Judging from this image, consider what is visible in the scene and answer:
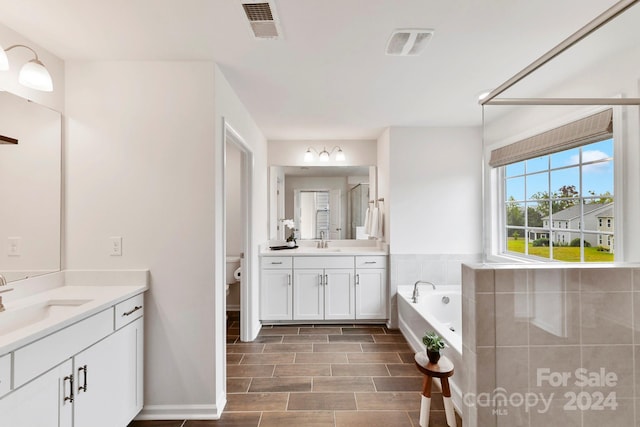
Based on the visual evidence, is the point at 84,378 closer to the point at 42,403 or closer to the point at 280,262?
the point at 42,403

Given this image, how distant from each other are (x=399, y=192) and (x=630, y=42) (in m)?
2.34

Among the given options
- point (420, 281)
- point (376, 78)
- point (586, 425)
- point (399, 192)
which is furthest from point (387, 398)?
point (376, 78)

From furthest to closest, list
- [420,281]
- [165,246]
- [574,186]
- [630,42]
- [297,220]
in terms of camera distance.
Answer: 1. [297,220]
2. [420,281]
3. [165,246]
4. [574,186]
5. [630,42]

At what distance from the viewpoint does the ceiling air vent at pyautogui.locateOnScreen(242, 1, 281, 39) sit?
154 cm

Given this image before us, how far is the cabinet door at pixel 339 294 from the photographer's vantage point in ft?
12.4

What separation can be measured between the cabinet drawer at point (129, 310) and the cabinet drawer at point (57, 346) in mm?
60

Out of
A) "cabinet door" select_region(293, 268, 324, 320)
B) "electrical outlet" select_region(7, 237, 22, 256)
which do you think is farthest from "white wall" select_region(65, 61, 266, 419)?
"cabinet door" select_region(293, 268, 324, 320)

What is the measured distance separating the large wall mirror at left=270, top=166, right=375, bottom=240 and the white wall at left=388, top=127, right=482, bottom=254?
70 cm

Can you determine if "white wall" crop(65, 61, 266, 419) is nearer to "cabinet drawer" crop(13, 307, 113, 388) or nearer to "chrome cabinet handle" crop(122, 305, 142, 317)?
"chrome cabinet handle" crop(122, 305, 142, 317)

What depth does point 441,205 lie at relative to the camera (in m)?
3.71

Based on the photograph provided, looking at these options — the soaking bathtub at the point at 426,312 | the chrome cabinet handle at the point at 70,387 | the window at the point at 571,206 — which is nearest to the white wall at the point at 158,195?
the chrome cabinet handle at the point at 70,387

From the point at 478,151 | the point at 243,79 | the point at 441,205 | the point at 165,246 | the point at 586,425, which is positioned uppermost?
the point at 243,79

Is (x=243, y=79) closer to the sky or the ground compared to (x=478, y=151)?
closer to the sky

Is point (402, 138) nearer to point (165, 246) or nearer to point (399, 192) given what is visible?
point (399, 192)
